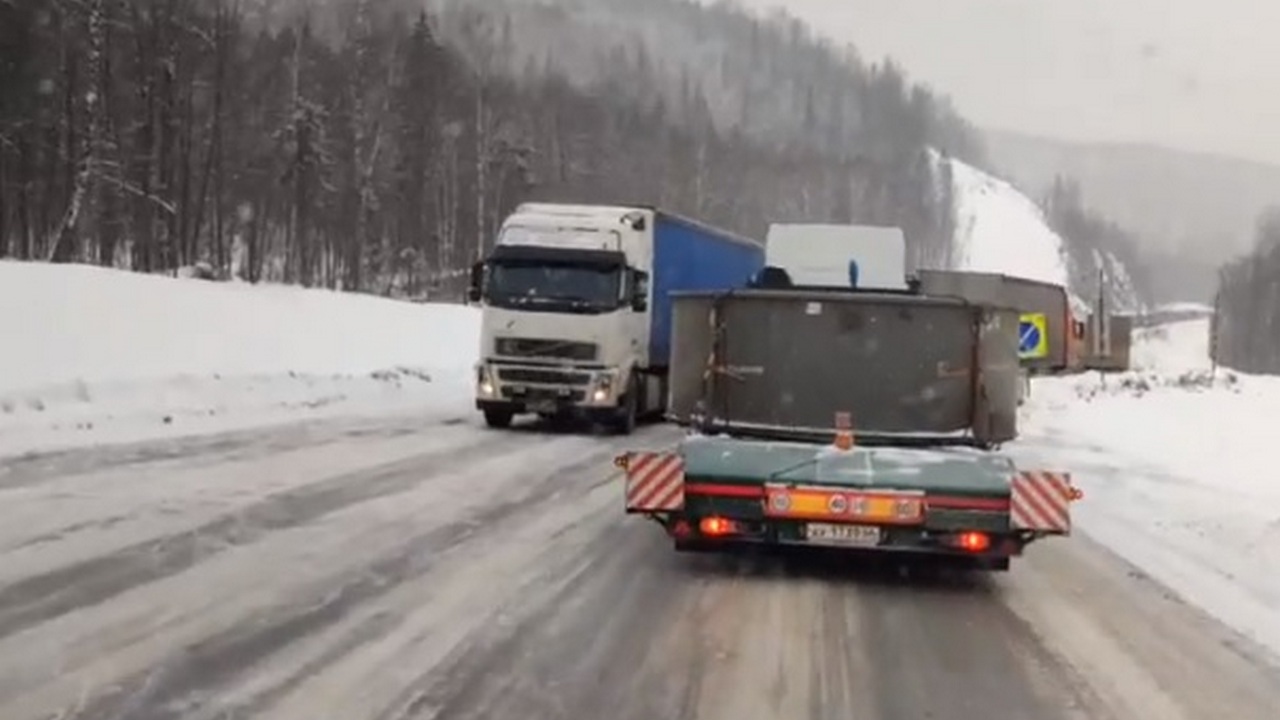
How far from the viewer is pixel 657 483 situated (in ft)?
33.9

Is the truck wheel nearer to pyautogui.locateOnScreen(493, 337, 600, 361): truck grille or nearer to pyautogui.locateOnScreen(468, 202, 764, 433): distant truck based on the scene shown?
pyautogui.locateOnScreen(468, 202, 764, 433): distant truck

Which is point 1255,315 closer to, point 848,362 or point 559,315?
point 559,315

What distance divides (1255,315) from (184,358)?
134095mm

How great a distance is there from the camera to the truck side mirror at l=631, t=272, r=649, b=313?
22.9 metres

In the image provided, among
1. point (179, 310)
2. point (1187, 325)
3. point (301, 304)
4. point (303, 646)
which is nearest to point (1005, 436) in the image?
point (303, 646)

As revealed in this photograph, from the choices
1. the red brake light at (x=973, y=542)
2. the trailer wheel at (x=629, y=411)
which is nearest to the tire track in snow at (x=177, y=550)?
the red brake light at (x=973, y=542)

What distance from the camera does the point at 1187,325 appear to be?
153m

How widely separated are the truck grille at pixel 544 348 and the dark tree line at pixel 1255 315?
12609cm

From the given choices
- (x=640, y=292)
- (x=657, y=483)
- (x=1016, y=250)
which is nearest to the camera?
(x=657, y=483)

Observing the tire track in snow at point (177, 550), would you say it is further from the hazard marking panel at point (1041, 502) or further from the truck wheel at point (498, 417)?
the truck wheel at point (498, 417)

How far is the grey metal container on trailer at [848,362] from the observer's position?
10.9 m

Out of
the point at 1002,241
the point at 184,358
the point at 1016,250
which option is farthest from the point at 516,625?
the point at 1002,241

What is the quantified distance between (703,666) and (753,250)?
25573 mm

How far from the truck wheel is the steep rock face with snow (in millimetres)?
132170
